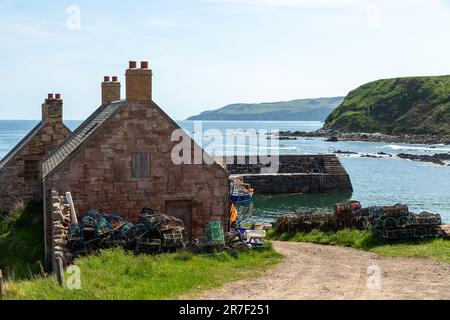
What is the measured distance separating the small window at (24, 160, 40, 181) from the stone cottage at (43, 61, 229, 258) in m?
7.19

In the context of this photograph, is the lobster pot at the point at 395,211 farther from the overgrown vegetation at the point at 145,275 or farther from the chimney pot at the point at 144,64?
the chimney pot at the point at 144,64

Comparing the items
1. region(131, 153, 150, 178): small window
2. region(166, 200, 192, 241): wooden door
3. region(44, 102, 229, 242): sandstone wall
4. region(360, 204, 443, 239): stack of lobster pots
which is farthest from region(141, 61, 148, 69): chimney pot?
region(360, 204, 443, 239): stack of lobster pots

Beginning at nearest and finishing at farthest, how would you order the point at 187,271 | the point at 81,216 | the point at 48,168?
1. the point at 187,271
2. the point at 81,216
3. the point at 48,168

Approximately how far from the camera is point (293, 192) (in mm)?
67125

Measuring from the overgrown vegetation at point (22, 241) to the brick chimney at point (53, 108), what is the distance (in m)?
4.50

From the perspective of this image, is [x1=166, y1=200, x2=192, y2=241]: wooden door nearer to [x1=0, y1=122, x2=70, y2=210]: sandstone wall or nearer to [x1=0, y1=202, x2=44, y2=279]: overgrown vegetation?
[x1=0, y1=202, x2=44, y2=279]: overgrown vegetation

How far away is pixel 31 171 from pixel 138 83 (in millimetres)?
→ 9795

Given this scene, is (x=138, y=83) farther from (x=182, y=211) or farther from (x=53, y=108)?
(x=53, y=108)

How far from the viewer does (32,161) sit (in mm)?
29531

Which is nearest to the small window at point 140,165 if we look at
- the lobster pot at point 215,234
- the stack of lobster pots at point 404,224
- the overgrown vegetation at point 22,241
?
the lobster pot at point 215,234

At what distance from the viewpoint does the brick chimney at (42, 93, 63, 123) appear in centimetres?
2939
